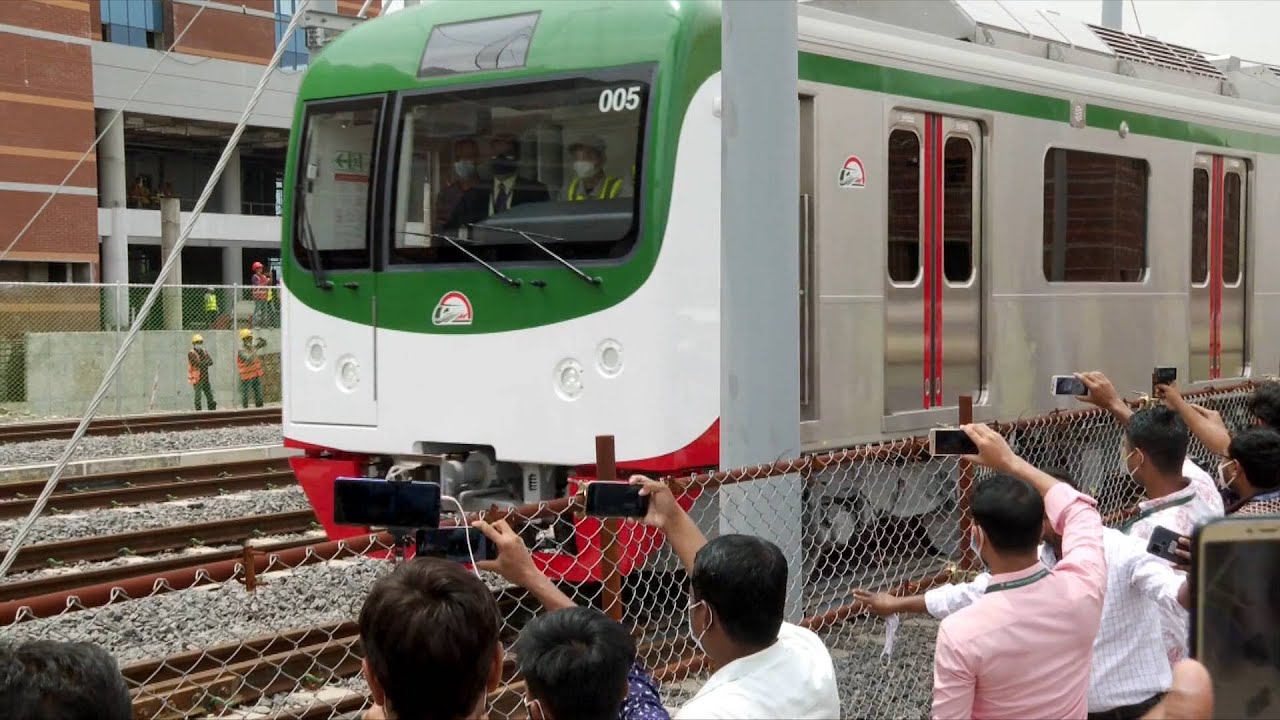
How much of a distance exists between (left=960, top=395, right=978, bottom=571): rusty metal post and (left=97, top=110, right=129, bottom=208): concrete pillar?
128 feet

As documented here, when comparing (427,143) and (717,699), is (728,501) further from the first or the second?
(427,143)

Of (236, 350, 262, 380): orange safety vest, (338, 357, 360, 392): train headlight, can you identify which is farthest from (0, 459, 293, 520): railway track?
(236, 350, 262, 380): orange safety vest

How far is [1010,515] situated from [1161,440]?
1.06 metres

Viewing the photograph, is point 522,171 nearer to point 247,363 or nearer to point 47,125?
point 247,363

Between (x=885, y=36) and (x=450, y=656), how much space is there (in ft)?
21.0

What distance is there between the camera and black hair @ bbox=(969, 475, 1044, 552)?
11.0 ft

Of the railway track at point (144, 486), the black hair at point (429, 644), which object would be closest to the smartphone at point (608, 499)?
the black hair at point (429, 644)

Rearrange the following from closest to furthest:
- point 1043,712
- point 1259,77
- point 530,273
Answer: point 1043,712 → point 530,273 → point 1259,77

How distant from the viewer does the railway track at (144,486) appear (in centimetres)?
1225

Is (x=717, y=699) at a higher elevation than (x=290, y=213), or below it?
below

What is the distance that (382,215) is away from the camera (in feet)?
26.0

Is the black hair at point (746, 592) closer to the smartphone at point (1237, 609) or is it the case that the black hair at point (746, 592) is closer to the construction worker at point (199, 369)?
the smartphone at point (1237, 609)

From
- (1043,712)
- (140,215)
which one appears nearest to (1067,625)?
(1043,712)

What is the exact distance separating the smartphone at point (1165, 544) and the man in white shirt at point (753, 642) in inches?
32.0
